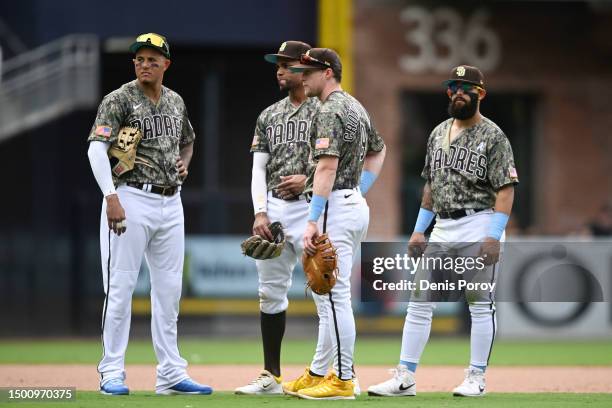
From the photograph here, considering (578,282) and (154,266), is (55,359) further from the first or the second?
(578,282)

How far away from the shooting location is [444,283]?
8.12 meters

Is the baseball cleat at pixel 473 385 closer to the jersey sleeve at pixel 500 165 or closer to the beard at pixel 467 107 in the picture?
the jersey sleeve at pixel 500 165

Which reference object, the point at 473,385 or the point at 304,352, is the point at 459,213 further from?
the point at 304,352

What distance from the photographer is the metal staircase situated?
17.8 meters

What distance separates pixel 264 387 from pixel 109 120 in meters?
2.06

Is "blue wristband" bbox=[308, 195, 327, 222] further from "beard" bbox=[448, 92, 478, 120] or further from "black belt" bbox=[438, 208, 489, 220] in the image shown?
"beard" bbox=[448, 92, 478, 120]

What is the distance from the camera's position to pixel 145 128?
8.09 m

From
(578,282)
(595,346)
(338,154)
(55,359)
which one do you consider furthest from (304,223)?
(595,346)

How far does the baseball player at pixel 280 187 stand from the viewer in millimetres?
8117

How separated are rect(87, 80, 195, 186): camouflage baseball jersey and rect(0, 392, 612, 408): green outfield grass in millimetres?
1452

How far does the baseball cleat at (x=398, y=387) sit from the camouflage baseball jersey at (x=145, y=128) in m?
1.94

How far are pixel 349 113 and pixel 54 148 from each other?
41.0 ft

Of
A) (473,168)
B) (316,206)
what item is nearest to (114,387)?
(316,206)

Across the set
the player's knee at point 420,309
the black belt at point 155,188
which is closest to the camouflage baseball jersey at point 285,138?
the black belt at point 155,188
